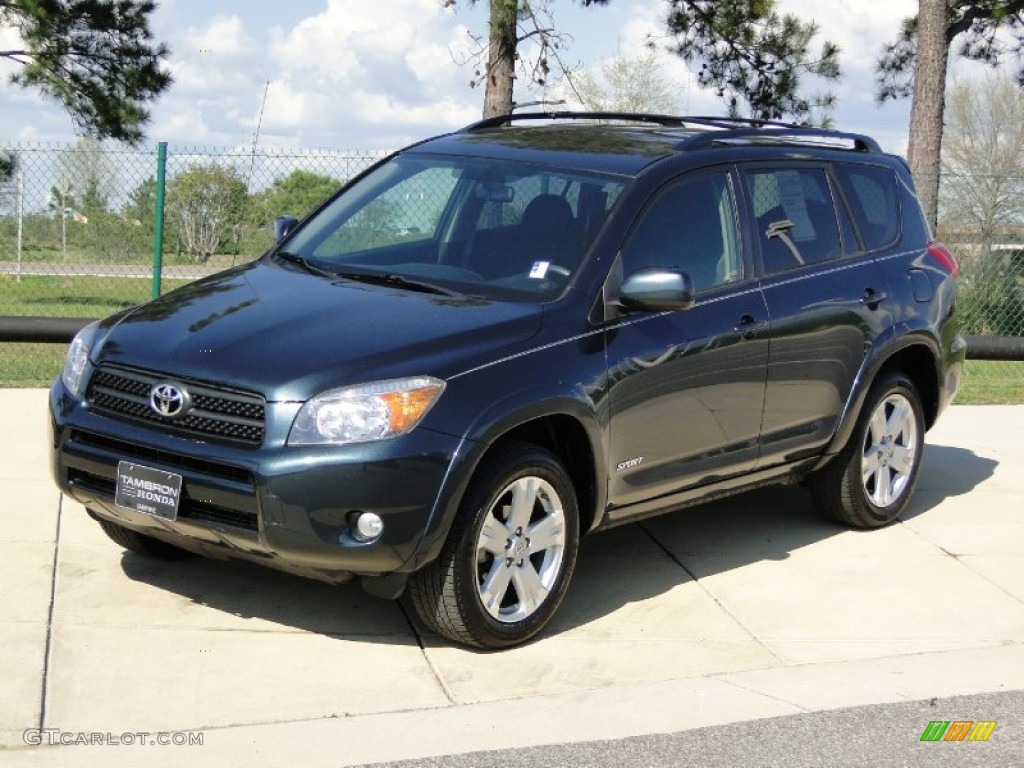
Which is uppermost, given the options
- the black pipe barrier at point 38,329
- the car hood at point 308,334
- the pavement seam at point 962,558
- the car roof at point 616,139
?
the car roof at point 616,139

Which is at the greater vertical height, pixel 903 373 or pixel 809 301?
pixel 809 301

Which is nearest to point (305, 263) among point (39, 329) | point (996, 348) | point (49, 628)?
point (49, 628)

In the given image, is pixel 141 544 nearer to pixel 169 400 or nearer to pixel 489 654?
pixel 169 400

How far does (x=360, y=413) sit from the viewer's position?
17.7ft

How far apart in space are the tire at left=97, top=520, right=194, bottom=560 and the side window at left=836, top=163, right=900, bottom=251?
3.62 m

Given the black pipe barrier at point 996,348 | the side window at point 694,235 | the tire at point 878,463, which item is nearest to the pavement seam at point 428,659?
the side window at point 694,235

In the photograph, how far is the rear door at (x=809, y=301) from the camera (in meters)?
7.09

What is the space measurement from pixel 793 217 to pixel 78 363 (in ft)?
10.9

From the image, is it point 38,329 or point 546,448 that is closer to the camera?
point 546,448

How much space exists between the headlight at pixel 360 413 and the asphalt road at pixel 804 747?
1.14 meters

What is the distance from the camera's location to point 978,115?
1550 inches

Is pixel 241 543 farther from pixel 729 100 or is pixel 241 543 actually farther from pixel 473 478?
pixel 729 100

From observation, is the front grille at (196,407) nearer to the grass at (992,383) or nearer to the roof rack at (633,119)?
the roof rack at (633,119)

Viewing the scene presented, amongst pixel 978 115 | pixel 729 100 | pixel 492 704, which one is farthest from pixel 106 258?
pixel 978 115
